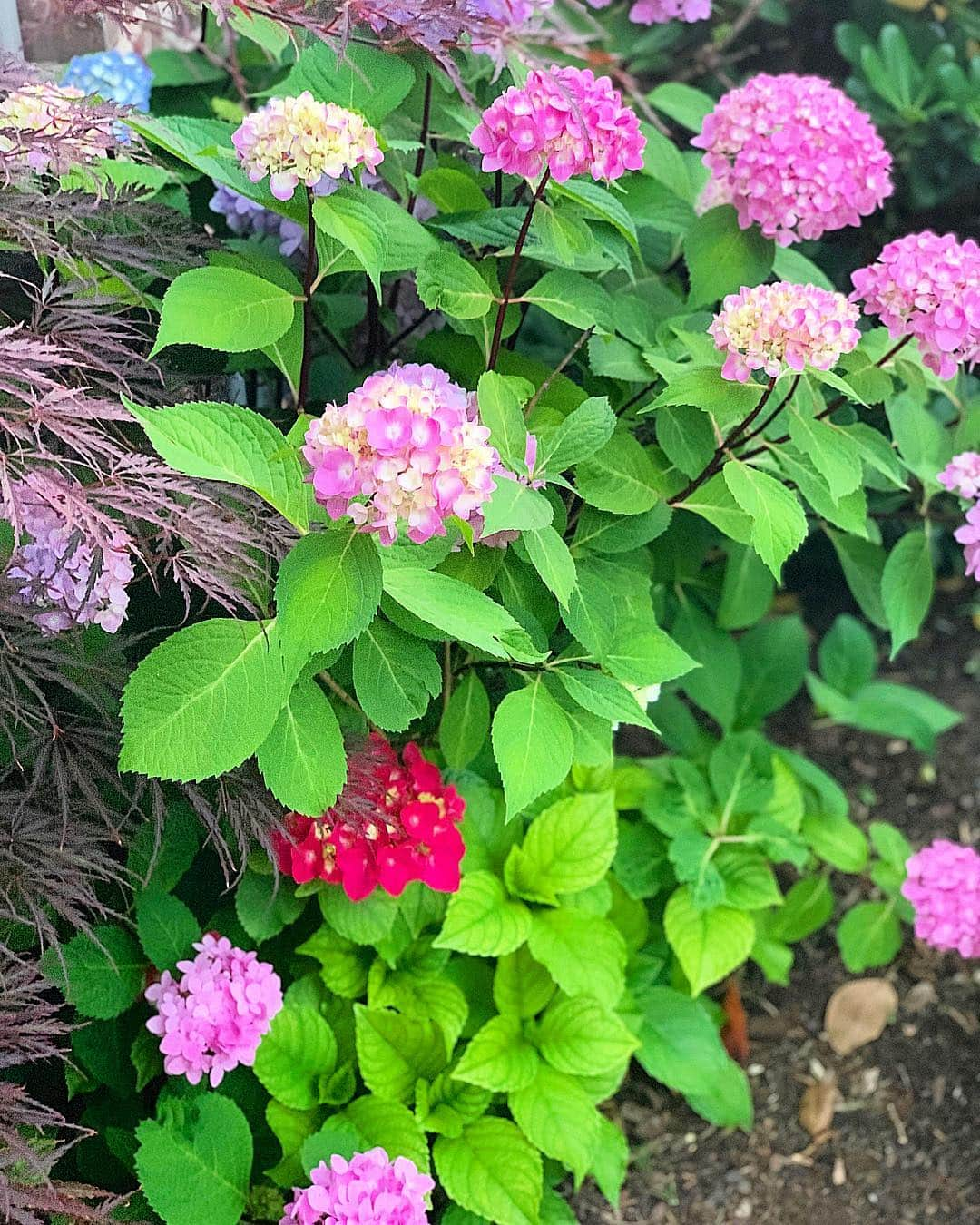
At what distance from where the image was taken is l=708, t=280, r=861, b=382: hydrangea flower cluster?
0.92 metres

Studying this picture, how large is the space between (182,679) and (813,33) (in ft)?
6.28

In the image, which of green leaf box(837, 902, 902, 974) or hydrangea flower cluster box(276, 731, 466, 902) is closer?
hydrangea flower cluster box(276, 731, 466, 902)

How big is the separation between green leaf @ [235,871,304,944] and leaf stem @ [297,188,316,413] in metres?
0.44

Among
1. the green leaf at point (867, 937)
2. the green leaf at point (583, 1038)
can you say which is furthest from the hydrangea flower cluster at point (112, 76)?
the green leaf at point (867, 937)

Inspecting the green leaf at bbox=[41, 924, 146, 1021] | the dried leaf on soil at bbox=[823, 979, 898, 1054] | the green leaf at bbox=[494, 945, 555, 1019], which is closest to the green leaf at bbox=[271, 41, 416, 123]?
the green leaf at bbox=[41, 924, 146, 1021]

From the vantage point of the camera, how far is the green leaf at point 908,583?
1265 millimetres

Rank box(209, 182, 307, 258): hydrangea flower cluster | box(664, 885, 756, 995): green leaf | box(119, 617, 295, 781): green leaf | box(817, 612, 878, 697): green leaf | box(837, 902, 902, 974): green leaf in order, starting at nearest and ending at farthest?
box(119, 617, 295, 781): green leaf → box(209, 182, 307, 258): hydrangea flower cluster → box(664, 885, 756, 995): green leaf → box(837, 902, 902, 974): green leaf → box(817, 612, 878, 697): green leaf

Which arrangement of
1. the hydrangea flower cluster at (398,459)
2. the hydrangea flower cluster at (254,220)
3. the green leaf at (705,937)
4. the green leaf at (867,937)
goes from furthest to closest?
the green leaf at (867,937)
the green leaf at (705,937)
the hydrangea flower cluster at (254,220)
the hydrangea flower cluster at (398,459)

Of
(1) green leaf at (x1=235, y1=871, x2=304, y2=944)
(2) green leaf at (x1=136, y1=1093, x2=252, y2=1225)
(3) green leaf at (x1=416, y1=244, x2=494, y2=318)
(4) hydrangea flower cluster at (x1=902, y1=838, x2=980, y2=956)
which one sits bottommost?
(4) hydrangea flower cluster at (x1=902, y1=838, x2=980, y2=956)

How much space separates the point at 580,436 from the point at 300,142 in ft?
0.94

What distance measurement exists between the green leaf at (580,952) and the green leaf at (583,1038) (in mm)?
16

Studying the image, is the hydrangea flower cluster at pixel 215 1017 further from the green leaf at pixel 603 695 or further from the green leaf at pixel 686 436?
the green leaf at pixel 686 436

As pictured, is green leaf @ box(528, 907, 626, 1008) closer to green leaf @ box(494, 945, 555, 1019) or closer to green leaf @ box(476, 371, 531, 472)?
green leaf @ box(494, 945, 555, 1019)

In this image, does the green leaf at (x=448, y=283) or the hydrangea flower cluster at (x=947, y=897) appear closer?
the green leaf at (x=448, y=283)
